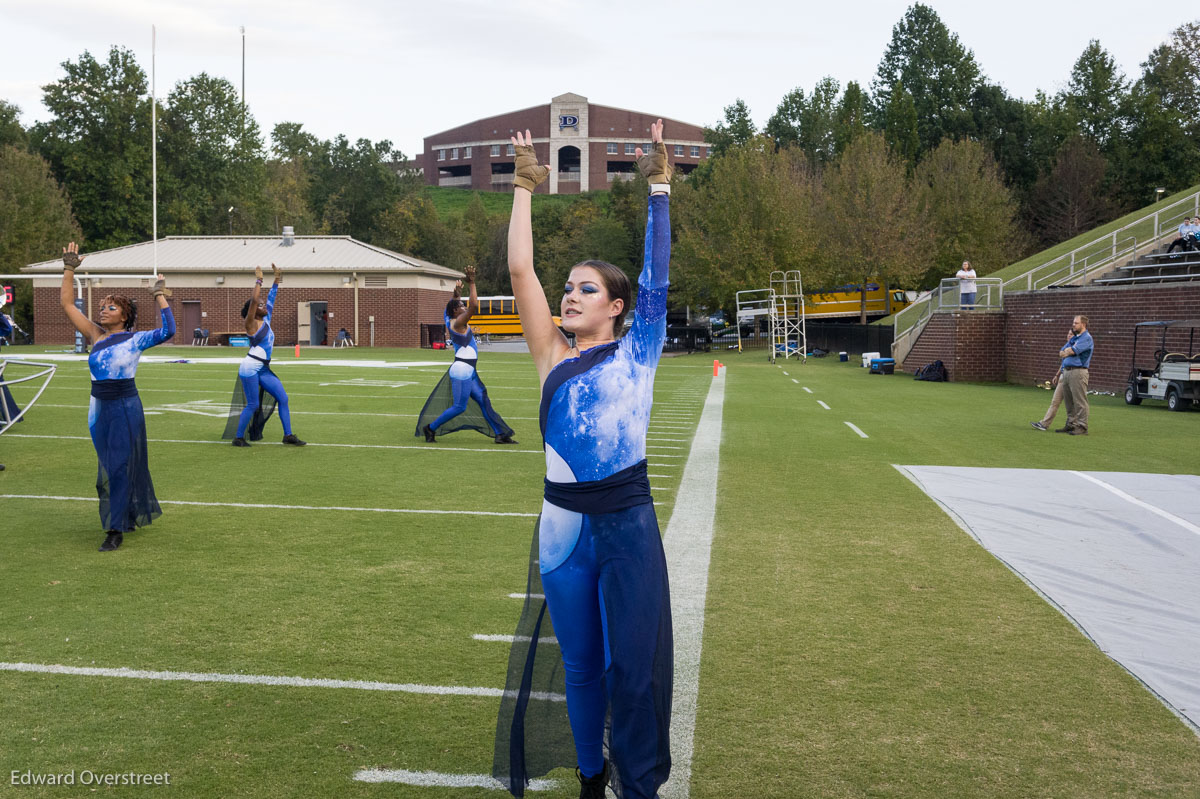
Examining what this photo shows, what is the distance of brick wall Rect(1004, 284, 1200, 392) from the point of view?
24.0 m

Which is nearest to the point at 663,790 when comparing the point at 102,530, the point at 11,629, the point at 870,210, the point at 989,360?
the point at 11,629

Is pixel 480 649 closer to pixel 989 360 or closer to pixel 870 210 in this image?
pixel 989 360

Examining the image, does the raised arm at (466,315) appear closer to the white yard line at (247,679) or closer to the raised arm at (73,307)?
the raised arm at (73,307)

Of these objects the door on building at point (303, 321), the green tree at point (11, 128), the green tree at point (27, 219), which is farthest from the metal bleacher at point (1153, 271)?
the green tree at point (11, 128)

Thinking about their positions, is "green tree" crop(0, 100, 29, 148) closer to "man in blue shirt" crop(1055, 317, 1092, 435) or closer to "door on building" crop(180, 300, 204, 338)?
"door on building" crop(180, 300, 204, 338)

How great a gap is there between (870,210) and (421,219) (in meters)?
48.0

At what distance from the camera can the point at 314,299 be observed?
56.2 m

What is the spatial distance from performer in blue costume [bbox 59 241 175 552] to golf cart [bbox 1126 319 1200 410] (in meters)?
19.8

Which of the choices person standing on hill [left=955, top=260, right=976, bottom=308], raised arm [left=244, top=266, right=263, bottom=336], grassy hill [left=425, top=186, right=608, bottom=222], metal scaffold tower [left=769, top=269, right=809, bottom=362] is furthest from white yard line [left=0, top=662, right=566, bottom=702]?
grassy hill [left=425, top=186, right=608, bottom=222]

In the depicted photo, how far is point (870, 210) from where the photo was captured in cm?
5050

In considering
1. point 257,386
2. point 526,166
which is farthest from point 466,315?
point 526,166

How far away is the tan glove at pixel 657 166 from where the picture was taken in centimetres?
369

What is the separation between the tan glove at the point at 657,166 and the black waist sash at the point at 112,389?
5472 millimetres

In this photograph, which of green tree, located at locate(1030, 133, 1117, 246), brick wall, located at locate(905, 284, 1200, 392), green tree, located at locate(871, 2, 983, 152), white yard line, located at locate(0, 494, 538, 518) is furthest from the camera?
green tree, located at locate(871, 2, 983, 152)
